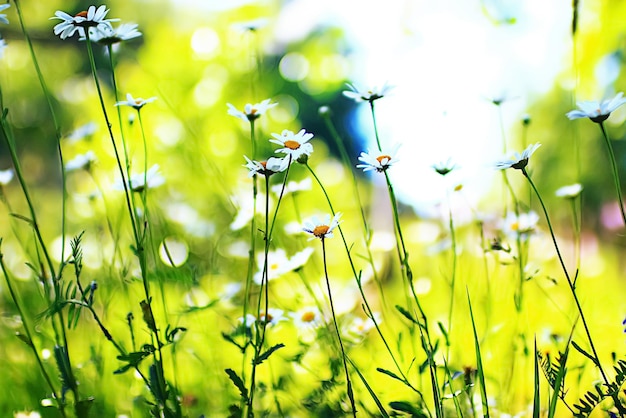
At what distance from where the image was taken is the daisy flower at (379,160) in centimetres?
62

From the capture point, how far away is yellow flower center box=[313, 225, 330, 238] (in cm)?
59

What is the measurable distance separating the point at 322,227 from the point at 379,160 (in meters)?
0.10

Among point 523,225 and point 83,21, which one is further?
point 523,225

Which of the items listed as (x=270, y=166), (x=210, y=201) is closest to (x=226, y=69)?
(x=210, y=201)

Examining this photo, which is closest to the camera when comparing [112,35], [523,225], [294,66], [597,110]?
[597,110]

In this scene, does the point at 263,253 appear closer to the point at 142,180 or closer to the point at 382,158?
the point at 142,180

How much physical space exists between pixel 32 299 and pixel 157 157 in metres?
1.43

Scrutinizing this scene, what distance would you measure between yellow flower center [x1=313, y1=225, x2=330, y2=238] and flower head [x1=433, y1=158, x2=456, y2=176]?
20cm

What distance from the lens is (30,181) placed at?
3219 millimetres

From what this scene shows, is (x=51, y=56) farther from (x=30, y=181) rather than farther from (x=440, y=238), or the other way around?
(x=440, y=238)

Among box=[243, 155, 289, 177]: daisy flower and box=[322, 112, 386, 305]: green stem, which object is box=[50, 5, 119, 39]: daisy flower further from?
box=[322, 112, 386, 305]: green stem

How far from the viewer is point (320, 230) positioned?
1.95ft

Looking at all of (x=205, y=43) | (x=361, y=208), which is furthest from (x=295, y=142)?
(x=205, y=43)

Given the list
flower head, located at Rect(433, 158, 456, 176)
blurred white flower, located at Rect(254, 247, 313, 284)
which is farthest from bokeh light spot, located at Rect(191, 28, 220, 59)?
flower head, located at Rect(433, 158, 456, 176)
